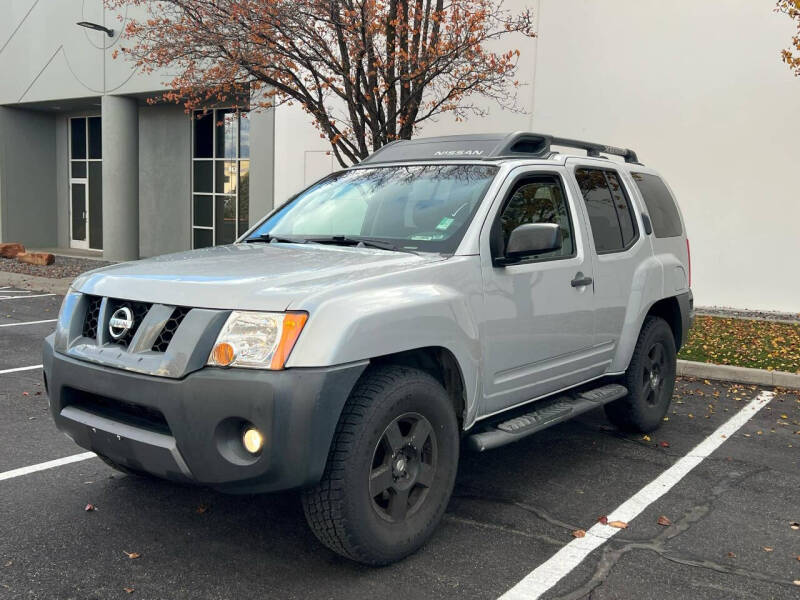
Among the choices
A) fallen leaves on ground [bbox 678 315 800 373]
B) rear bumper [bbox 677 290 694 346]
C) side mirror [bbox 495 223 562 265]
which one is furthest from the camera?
fallen leaves on ground [bbox 678 315 800 373]

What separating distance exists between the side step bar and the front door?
11 centimetres

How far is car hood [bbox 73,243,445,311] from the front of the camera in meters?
3.15

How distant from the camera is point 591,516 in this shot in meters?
4.16

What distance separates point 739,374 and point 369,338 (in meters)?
5.83

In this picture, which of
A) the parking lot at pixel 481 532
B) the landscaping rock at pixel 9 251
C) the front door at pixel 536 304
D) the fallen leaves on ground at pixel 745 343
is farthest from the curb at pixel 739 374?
the landscaping rock at pixel 9 251

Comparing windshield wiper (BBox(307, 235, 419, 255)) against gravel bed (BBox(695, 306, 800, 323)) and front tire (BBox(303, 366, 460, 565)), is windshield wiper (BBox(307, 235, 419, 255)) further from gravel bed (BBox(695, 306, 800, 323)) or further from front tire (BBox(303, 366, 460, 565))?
gravel bed (BBox(695, 306, 800, 323))

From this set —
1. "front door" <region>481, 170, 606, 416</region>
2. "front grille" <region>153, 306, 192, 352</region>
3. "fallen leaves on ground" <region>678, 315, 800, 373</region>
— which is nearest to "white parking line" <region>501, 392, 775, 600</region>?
"front door" <region>481, 170, 606, 416</region>

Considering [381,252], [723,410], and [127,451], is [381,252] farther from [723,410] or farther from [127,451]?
[723,410]

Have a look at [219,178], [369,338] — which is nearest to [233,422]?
[369,338]

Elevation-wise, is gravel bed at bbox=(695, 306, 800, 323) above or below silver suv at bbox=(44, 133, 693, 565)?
below

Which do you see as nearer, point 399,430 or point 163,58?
point 399,430

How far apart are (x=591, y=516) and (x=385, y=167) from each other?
2450 millimetres

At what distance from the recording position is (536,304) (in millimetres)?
4309

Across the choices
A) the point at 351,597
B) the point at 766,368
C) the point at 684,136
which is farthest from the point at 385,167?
the point at 684,136
